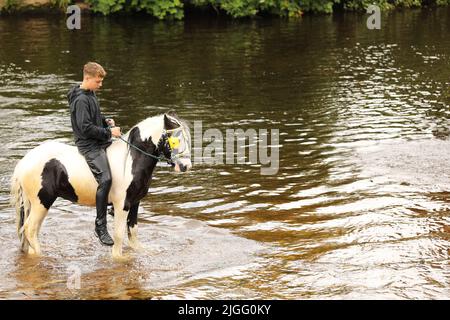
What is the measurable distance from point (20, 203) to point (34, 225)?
15.8 inches

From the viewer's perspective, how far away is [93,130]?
34.3 ft

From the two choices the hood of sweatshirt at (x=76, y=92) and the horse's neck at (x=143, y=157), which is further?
the horse's neck at (x=143, y=157)

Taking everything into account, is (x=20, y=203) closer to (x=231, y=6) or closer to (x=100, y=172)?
(x=100, y=172)

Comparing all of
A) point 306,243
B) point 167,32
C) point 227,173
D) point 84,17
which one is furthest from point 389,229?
point 84,17

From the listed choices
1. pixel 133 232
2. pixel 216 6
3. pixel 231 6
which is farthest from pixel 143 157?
pixel 216 6

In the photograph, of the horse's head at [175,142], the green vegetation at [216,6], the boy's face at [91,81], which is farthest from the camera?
the green vegetation at [216,6]

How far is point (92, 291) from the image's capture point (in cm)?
994

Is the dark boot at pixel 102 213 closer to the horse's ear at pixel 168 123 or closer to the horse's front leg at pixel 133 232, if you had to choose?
the horse's front leg at pixel 133 232

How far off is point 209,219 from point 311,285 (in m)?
3.47

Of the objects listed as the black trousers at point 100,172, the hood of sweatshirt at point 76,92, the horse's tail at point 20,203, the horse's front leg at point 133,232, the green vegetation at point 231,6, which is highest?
the green vegetation at point 231,6

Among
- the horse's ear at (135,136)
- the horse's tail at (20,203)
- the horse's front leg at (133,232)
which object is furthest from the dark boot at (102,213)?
the horse's tail at (20,203)

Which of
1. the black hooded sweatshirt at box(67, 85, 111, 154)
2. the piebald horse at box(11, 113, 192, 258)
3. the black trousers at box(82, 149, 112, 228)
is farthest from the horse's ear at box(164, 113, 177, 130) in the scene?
the black trousers at box(82, 149, 112, 228)

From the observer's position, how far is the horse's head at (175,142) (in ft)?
34.5

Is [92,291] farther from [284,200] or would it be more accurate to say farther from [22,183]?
[284,200]
